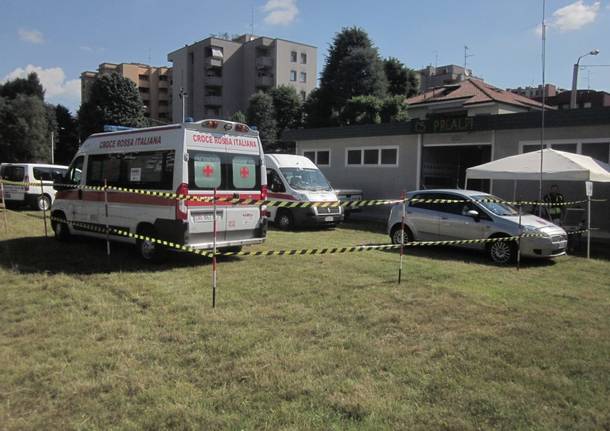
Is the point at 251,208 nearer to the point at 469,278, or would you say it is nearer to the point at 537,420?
the point at 469,278

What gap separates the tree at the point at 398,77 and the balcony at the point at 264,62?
27.5 metres

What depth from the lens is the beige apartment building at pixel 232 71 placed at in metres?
75.4

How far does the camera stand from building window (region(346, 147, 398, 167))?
20.6 m

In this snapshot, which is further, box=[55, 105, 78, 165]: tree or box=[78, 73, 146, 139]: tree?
box=[55, 105, 78, 165]: tree

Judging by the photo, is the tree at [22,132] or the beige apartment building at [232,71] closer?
the tree at [22,132]

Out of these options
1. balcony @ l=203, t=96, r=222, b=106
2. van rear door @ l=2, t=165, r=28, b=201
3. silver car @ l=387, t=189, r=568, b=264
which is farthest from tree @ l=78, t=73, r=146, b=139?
silver car @ l=387, t=189, r=568, b=264

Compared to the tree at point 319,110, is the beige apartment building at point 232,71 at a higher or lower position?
higher

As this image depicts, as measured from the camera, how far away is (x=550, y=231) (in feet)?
33.7

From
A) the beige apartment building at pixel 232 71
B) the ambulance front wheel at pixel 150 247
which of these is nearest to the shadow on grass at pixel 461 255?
the ambulance front wheel at pixel 150 247

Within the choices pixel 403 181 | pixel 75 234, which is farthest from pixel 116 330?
pixel 403 181

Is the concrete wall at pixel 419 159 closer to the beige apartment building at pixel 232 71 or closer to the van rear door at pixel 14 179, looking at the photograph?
the van rear door at pixel 14 179

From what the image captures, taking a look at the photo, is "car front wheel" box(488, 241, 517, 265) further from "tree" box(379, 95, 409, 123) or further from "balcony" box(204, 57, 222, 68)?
"balcony" box(204, 57, 222, 68)

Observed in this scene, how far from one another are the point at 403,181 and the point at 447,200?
9.22 m

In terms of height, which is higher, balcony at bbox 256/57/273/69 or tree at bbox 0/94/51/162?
balcony at bbox 256/57/273/69
